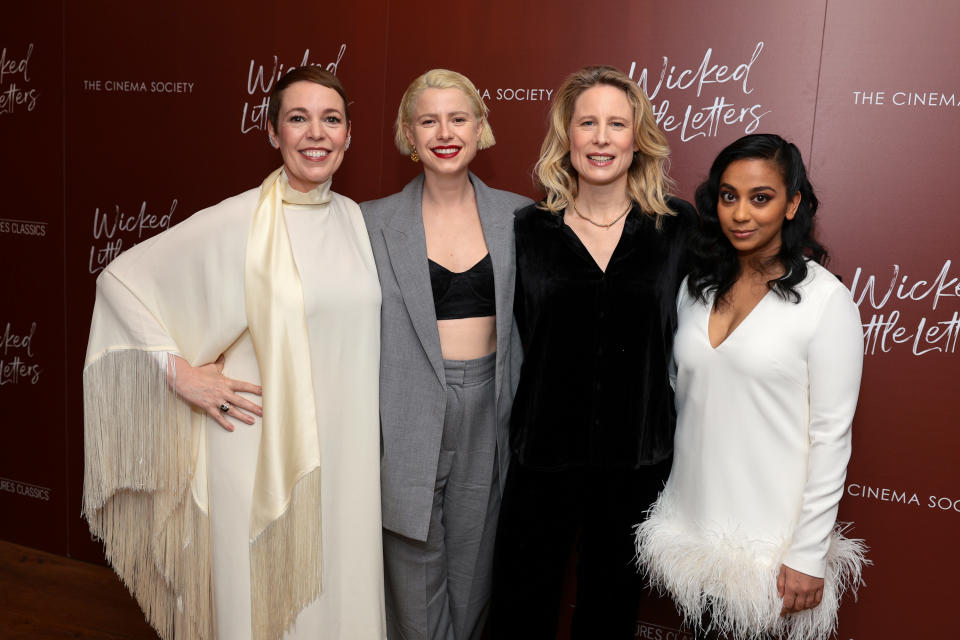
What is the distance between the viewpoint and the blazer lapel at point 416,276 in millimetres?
2152

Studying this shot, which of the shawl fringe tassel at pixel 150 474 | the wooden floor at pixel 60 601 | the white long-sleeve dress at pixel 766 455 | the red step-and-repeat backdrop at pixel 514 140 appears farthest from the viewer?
the wooden floor at pixel 60 601

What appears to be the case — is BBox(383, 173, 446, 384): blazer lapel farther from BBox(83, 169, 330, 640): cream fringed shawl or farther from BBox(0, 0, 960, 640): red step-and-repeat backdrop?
BBox(0, 0, 960, 640): red step-and-repeat backdrop

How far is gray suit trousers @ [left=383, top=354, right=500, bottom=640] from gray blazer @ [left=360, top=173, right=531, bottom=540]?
1.9 inches

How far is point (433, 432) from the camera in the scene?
85.9 inches

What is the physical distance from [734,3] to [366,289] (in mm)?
1560

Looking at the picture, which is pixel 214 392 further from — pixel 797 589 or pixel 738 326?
pixel 797 589

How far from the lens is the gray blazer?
7.13 feet

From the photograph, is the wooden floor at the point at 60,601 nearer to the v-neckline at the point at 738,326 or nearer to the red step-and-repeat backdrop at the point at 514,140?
the red step-and-repeat backdrop at the point at 514,140

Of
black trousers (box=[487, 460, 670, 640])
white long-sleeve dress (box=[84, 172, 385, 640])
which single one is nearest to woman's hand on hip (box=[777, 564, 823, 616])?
black trousers (box=[487, 460, 670, 640])

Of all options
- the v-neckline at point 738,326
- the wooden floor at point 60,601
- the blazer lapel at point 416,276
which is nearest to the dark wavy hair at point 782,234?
the v-neckline at point 738,326

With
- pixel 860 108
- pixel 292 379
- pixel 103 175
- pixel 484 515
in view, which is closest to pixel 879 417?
pixel 860 108

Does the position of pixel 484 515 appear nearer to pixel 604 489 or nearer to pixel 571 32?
pixel 604 489

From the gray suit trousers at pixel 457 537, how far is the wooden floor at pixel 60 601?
49.5 inches

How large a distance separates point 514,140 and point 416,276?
2.90 feet
